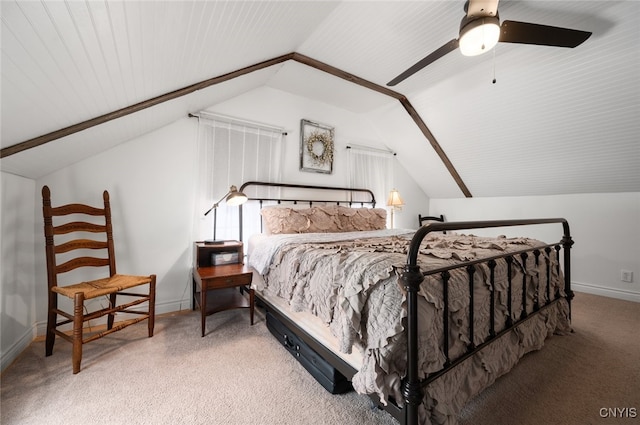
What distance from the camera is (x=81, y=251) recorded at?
7.54 ft

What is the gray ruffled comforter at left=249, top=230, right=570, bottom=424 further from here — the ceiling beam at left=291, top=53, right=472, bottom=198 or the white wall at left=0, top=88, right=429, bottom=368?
the ceiling beam at left=291, top=53, right=472, bottom=198

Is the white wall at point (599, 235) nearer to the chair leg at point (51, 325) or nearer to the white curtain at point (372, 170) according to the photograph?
the white curtain at point (372, 170)

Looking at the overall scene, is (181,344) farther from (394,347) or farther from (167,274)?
(394,347)

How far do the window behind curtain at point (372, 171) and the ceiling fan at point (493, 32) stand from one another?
2.33 metres

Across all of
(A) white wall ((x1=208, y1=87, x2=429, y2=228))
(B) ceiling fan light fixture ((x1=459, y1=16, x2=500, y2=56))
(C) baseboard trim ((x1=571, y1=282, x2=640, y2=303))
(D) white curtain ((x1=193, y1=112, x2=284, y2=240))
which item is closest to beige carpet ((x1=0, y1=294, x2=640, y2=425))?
(D) white curtain ((x1=193, y1=112, x2=284, y2=240))

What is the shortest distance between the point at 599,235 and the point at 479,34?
11.4 ft

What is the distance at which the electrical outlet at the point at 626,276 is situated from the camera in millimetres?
3060

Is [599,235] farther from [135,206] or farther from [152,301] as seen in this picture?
[135,206]

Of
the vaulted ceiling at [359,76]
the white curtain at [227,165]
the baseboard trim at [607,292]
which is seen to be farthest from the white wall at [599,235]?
the white curtain at [227,165]

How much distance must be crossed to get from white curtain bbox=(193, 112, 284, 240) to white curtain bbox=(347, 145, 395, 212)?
55.2 inches

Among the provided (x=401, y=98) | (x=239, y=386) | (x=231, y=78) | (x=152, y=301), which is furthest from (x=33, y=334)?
(x=401, y=98)

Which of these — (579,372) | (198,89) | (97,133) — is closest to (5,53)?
(97,133)

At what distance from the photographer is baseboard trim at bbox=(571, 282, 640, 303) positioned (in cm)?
304

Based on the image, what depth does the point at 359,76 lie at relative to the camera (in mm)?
3084
